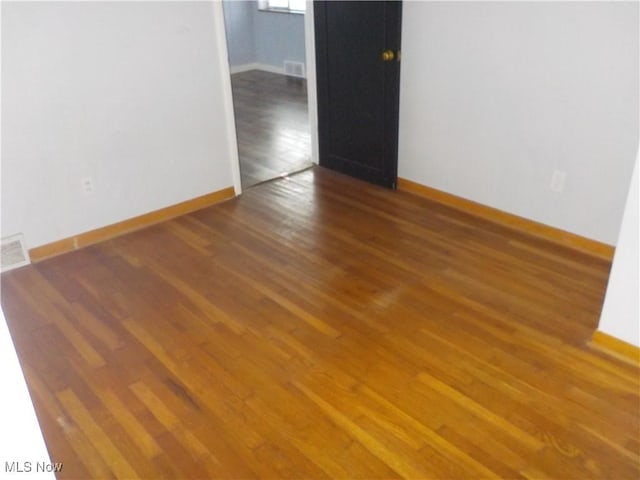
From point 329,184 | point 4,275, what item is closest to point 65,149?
point 4,275

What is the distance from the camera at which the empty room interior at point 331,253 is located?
2072 mm

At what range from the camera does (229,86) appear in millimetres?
3803

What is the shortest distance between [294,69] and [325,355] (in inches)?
239

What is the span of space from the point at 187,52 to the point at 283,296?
5.74 feet

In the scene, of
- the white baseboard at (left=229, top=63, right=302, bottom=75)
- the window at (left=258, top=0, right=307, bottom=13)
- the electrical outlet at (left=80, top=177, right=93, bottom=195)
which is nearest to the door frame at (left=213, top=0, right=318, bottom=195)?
the electrical outlet at (left=80, top=177, right=93, bottom=195)

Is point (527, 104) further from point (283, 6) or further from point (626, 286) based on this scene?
point (283, 6)

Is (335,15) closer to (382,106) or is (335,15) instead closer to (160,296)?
(382,106)

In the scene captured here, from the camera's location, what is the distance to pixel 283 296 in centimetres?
289

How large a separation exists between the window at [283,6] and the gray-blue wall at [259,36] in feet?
0.26

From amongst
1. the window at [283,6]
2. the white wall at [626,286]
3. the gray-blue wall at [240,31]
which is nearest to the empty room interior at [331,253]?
the white wall at [626,286]

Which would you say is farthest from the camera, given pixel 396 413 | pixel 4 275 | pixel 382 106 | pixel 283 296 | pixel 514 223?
pixel 382 106

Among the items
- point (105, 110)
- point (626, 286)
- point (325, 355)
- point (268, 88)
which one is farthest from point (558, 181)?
point (268, 88)

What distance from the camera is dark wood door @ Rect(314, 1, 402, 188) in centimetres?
377

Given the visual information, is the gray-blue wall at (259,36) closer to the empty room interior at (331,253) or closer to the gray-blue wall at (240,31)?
the gray-blue wall at (240,31)
